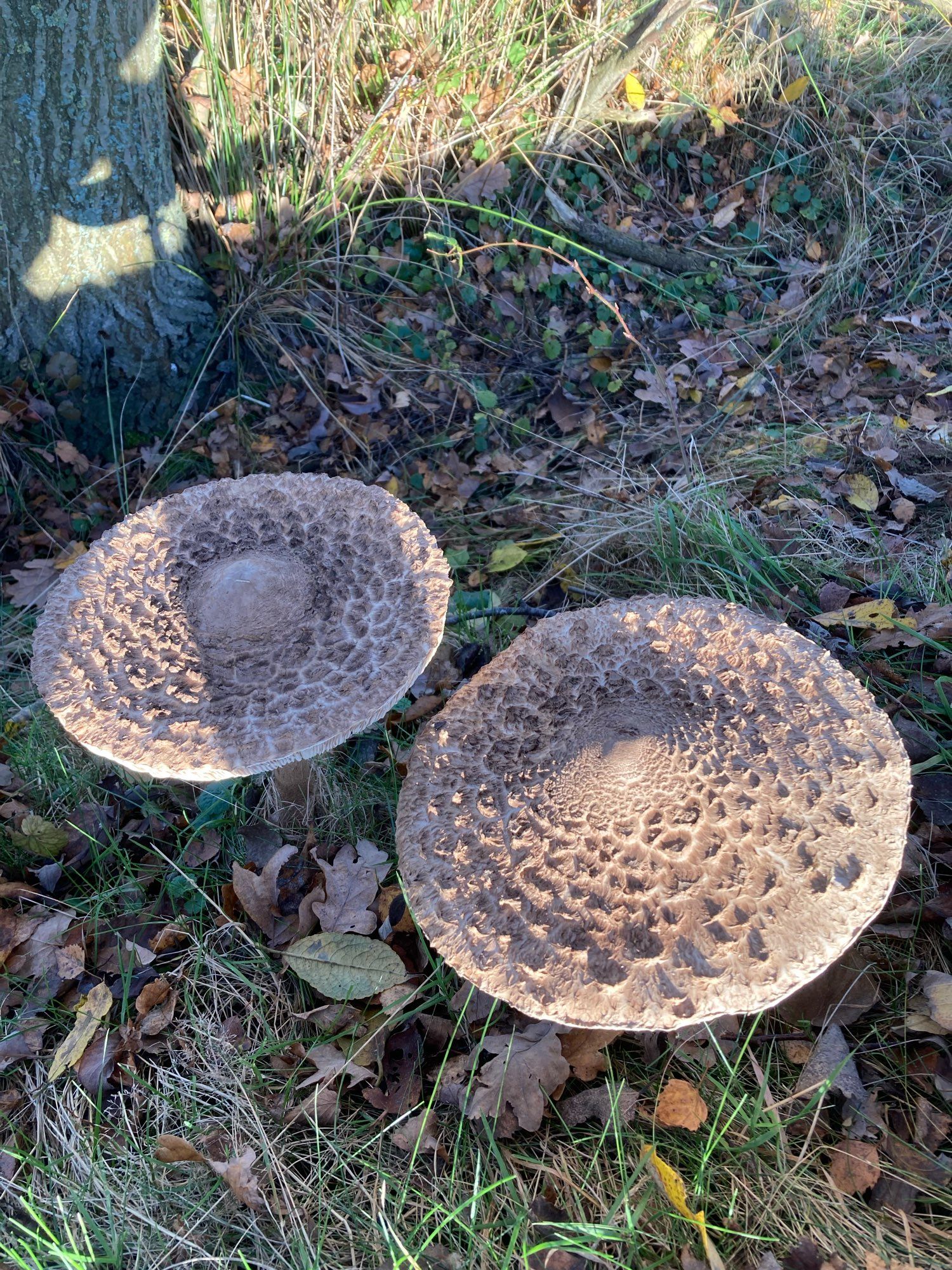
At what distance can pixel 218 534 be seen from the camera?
10.5 ft

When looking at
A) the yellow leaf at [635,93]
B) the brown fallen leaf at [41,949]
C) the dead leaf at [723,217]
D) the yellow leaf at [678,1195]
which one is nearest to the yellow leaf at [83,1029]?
the brown fallen leaf at [41,949]

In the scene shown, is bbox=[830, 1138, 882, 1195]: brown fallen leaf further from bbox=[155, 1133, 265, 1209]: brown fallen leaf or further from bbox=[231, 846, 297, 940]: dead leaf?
bbox=[231, 846, 297, 940]: dead leaf

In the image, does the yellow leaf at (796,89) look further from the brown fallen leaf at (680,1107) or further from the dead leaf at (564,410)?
the brown fallen leaf at (680,1107)

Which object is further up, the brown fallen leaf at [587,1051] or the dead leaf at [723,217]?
the dead leaf at [723,217]

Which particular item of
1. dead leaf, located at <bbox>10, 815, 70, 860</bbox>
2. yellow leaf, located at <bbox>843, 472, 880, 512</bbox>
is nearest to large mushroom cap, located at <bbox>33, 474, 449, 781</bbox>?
dead leaf, located at <bbox>10, 815, 70, 860</bbox>

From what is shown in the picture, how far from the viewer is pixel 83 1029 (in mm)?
2867

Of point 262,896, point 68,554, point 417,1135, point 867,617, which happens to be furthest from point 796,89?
point 417,1135

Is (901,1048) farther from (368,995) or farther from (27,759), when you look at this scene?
(27,759)

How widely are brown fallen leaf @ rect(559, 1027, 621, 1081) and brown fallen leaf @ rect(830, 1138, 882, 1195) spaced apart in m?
0.68

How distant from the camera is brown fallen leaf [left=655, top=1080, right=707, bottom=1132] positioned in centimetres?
251

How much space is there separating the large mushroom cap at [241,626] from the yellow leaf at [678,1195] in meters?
1.50

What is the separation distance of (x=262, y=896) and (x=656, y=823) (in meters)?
1.59

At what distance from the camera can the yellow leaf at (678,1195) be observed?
87.6 inches

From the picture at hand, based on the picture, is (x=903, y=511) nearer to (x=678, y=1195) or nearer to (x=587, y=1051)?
(x=587, y=1051)
